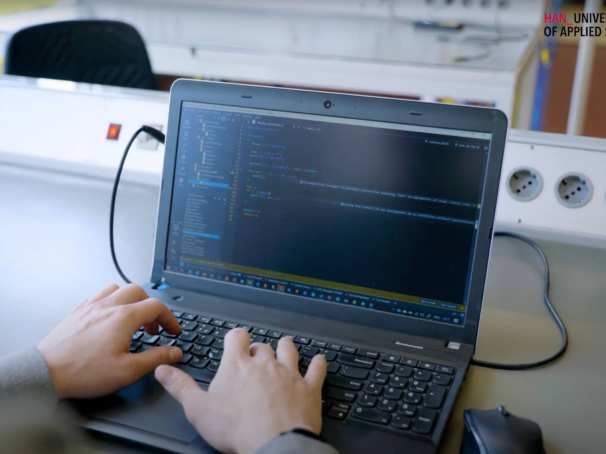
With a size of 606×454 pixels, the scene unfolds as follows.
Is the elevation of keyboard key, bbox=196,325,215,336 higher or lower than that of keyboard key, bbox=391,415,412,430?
higher

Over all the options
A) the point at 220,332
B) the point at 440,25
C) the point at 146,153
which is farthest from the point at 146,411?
the point at 440,25

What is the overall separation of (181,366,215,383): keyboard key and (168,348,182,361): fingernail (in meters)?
0.01

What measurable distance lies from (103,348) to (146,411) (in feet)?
0.27

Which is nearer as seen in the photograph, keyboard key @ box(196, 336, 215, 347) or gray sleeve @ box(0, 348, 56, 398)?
gray sleeve @ box(0, 348, 56, 398)

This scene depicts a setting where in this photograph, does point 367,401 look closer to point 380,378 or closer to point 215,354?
point 380,378

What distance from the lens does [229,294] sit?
36.0 inches

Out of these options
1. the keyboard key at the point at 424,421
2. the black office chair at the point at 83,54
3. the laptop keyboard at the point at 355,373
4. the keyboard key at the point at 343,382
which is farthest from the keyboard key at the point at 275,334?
the black office chair at the point at 83,54

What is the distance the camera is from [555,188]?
3.72ft

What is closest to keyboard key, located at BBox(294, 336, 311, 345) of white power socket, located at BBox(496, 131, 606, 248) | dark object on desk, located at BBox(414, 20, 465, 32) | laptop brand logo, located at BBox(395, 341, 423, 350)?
laptop brand logo, located at BBox(395, 341, 423, 350)

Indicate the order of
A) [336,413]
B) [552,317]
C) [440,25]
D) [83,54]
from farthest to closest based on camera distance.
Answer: [440,25]
[83,54]
[552,317]
[336,413]

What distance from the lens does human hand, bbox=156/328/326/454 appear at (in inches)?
24.9

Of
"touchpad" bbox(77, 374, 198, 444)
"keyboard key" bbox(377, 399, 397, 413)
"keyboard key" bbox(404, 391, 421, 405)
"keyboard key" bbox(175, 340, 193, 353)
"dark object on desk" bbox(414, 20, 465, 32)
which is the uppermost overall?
"dark object on desk" bbox(414, 20, 465, 32)

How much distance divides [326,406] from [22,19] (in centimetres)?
327

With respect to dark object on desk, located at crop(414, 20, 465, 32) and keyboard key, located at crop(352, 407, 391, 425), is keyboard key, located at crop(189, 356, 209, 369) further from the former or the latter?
dark object on desk, located at crop(414, 20, 465, 32)
